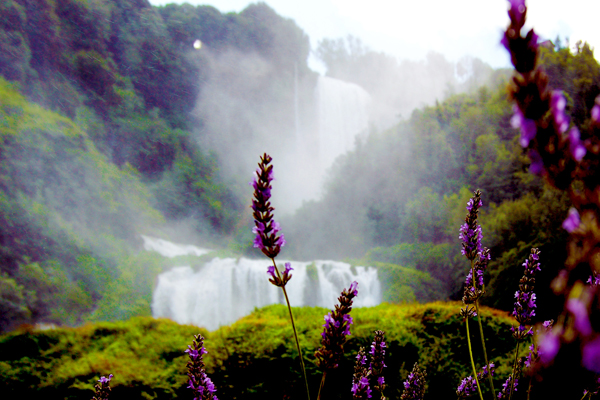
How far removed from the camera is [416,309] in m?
2.99

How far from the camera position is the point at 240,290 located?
9.18m

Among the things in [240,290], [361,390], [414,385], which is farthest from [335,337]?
[240,290]

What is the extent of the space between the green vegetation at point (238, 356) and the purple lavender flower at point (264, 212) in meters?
1.88

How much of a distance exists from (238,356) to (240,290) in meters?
7.14

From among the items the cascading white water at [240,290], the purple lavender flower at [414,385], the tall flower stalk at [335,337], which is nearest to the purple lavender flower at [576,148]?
the tall flower stalk at [335,337]

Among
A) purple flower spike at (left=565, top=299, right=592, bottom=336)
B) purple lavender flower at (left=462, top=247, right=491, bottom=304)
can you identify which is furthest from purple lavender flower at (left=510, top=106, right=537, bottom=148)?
purple lavender flower at (left=462, top=247, right=491, bottom=304)

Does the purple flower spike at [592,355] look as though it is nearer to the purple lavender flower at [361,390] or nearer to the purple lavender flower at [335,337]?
the purple lavender flower at [335,337]

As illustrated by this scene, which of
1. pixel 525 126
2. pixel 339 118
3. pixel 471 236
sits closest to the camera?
pixel 525 126

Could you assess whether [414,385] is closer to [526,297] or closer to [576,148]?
[526,297]

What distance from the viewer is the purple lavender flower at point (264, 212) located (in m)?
0.75

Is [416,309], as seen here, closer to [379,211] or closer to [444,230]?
[444,230]

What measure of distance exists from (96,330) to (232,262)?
673 cm

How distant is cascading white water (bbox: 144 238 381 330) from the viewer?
8781mm

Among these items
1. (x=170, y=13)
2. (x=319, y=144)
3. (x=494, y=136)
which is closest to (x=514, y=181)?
(x=494, y=136)
